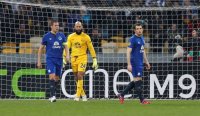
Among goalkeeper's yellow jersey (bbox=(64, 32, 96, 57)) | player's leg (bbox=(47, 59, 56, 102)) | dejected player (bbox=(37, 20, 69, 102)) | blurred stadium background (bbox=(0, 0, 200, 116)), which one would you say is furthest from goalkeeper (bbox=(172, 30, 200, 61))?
player's leg (bbox=(47, 59, 56, 102))

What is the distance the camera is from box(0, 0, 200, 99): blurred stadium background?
1941 cm

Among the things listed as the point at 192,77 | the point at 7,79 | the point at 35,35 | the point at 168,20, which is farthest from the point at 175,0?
the point at 7,79

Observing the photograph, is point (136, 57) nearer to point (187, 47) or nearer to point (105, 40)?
point (187, 47)

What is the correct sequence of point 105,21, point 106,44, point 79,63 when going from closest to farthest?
point 79,63, point 105,21, point 106,44

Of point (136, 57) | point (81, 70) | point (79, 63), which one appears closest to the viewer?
point (136, 57)

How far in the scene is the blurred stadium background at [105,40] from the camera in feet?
63.7

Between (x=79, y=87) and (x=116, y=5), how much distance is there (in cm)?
411

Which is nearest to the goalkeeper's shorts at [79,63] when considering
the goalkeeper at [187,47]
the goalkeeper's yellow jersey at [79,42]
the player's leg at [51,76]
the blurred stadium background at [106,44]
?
the goalkeeper's yellow jersey at [79,42]

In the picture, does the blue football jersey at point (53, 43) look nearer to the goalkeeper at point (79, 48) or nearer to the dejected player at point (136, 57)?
the goalkeeper at point (79, 48)

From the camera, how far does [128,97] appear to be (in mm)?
19469

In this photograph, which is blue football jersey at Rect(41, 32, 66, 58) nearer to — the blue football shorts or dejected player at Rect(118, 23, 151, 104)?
the blue football shorts

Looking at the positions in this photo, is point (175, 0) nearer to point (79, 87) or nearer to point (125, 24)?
point (125, 24)

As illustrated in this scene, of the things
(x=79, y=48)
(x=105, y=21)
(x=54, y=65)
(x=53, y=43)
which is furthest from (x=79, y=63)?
(x=105, y=21)

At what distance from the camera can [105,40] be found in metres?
21.3
